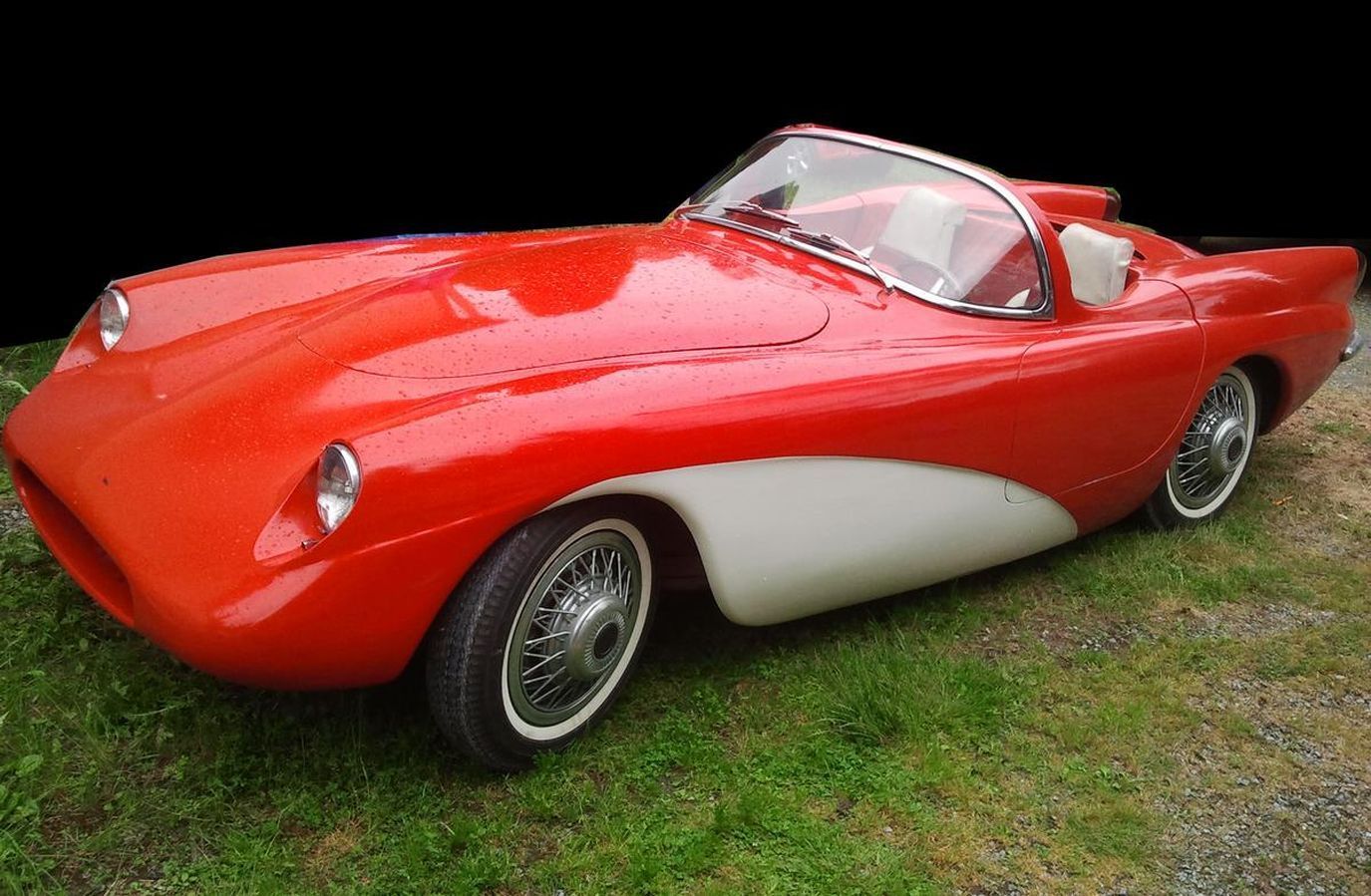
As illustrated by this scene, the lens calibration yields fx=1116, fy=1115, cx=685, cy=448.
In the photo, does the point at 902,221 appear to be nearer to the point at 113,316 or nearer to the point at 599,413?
the point at 599,413

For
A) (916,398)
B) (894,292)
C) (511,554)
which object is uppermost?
(894,292)

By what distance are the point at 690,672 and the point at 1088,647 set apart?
127 centimetres

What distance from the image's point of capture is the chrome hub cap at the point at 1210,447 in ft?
13.6

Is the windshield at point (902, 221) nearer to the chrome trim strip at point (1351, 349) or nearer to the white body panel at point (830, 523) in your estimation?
the white body panel at point (830, 523)

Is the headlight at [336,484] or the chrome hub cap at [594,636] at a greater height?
the headlight at [336,484]

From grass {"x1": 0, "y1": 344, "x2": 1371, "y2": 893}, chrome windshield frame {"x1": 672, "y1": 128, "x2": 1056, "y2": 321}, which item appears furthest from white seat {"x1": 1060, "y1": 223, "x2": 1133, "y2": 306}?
grass {"x1": 0, "y1": 344, "x2": 1371, "y2": 893}

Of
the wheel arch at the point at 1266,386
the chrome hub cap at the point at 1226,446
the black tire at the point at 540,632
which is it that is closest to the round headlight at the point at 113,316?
the black tire at the point at 540,632

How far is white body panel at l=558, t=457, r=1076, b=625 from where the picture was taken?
273cm

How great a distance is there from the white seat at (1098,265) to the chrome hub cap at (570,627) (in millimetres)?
2009

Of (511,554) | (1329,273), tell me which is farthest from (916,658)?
(1329,273)

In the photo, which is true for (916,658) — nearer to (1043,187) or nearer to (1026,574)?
(1026,574)

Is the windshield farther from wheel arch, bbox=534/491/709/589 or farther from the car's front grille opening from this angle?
the car's front grille opening

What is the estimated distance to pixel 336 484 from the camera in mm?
2295

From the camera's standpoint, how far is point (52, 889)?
2.24 meters
